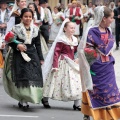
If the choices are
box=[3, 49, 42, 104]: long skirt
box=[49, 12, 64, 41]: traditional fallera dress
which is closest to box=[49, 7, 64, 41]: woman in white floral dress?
box=[49, 12, 64, 41]: traditional fallera dress

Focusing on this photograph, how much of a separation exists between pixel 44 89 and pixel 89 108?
164 centimetres

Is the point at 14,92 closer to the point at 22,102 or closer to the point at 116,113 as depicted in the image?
the point at 22,102

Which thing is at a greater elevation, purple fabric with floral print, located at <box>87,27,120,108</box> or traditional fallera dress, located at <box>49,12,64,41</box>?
purple fabric with floral print, located at <box>87,27,120,108</box>

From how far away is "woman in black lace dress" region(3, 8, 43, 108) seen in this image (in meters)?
8.89

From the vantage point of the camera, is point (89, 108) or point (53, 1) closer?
point (89, 108)

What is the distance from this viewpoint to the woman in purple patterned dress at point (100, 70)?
24.8 feet

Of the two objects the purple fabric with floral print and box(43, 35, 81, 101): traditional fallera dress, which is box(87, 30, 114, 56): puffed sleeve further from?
box(43, 35, 81, 101): traditional fallera dress

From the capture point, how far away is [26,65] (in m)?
8.95

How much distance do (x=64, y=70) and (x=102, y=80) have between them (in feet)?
5.21

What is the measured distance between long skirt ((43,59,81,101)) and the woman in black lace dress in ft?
0.71

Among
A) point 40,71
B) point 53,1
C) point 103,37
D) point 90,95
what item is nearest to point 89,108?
point 90,95

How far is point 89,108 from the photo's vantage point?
25.3ft

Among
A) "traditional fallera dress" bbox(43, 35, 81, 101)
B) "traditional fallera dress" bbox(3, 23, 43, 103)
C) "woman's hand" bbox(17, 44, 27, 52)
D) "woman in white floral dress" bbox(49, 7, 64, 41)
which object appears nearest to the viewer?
"woman's hand" bbox(17, 44, 27, 52)

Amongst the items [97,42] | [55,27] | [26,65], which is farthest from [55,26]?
[97,42]
